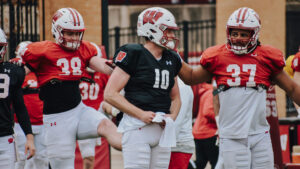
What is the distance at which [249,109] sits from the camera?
6.76 metres

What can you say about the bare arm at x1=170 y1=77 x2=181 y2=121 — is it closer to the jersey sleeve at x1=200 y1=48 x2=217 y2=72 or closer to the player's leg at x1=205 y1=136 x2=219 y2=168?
the jersey sleeve at x1=200 y1=48 x2=217 y2=72

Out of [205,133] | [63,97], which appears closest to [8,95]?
[63,97]

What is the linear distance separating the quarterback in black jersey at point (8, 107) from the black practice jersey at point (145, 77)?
1129mm

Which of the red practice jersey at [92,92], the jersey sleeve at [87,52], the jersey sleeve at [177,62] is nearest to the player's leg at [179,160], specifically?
the jersey sleeve at [177,62]

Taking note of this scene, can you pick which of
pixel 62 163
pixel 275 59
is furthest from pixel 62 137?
pixel 275 59

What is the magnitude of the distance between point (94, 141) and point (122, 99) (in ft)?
12.4

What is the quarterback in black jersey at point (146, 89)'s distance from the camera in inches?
241

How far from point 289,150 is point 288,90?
14.7 ft

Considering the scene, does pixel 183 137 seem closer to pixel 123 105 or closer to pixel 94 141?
pixel 123 105

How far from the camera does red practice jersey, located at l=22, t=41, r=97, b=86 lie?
7.23 metres

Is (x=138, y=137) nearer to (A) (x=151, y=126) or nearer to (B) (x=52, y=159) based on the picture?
(A) (x=151, y=126)

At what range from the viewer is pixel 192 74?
6996 mm

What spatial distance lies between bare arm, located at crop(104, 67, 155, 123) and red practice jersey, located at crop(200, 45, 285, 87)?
1.04 m

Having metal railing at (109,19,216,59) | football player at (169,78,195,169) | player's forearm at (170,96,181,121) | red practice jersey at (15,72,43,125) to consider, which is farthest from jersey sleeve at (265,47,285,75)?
metal railing at (109,19,216,59)
